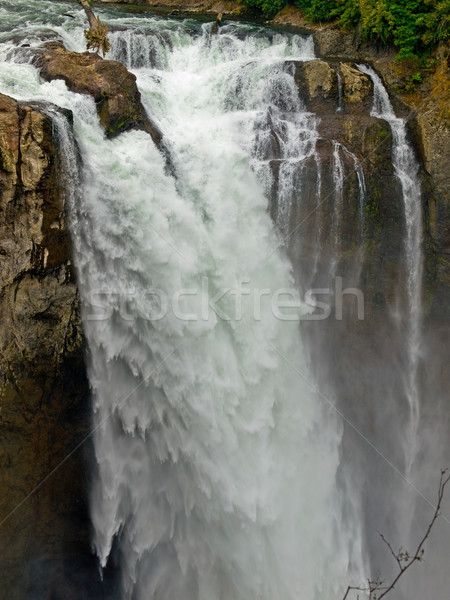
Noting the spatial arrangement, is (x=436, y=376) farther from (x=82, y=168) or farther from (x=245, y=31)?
(x=245, y=31)

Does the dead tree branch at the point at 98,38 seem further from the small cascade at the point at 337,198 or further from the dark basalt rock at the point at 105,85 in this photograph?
the small cascade at the point at 337,198

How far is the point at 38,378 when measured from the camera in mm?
7695

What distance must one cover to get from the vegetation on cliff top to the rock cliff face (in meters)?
9.80

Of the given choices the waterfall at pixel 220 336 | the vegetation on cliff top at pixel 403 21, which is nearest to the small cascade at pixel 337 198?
the waterfall at pixel 220 336

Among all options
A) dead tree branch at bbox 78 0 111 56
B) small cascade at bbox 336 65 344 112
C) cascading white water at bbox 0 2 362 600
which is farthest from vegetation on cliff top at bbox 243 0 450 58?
dead tree branch at bbox 78 0 111 56

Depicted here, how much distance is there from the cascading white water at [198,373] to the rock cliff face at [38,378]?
389mm

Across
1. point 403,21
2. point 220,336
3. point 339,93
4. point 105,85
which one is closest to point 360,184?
point 339,93

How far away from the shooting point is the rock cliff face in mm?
7078

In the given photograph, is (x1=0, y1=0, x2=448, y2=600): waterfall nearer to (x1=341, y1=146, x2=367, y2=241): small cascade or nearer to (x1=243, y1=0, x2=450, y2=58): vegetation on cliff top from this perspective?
(x1=341, y1=146, x2=367, y2=241): small cascade

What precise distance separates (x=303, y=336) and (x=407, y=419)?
11.0 ft

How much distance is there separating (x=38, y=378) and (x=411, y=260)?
841cm

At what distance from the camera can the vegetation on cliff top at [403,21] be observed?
11.5 meters

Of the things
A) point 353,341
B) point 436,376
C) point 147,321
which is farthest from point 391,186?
point 147,321

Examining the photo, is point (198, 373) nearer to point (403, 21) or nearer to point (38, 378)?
point (38, 378)
